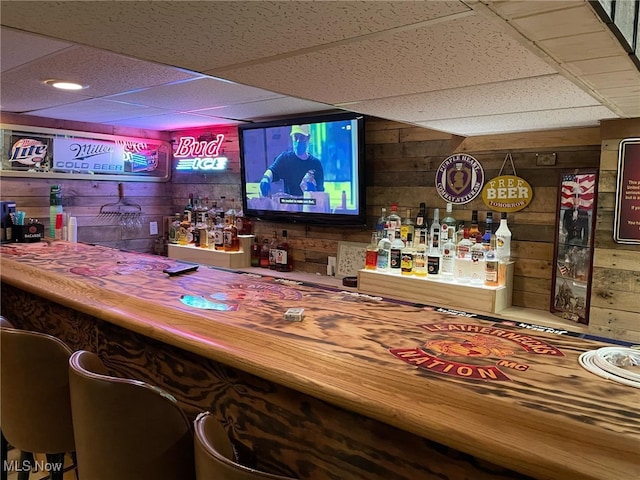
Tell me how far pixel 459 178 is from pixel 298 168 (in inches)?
51.5

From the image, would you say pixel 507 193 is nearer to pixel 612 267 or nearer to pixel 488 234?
pixel 488 234

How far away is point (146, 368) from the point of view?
5.58ft

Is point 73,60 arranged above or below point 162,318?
above

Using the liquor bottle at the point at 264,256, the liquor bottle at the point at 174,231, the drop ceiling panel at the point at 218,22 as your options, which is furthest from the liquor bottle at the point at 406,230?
the liquor bottle at the point at 174,231

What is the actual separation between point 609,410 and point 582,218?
1.74 meters

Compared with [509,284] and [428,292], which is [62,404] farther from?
[509,284]

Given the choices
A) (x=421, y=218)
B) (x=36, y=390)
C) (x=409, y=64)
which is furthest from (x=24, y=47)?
(x=421, y=218)

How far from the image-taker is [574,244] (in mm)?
2467

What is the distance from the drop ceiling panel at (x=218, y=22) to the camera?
41.2 inches

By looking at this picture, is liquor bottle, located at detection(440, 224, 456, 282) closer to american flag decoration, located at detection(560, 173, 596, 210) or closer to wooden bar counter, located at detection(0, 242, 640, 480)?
american flag decoration, located at detection(560, 173, 596, 210)

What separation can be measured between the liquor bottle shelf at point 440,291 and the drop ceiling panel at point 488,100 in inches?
37.1

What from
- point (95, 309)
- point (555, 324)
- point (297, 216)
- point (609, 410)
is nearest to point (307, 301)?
point (95, 309)

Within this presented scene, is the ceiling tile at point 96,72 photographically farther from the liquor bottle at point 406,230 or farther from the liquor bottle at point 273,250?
the liquor bottle at point 273,250

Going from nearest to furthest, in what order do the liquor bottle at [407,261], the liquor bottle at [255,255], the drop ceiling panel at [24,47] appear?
the drop ceiling panel at [24,47] < the liquor bottle at [407,261] < the liquor bottle at [255,255]
